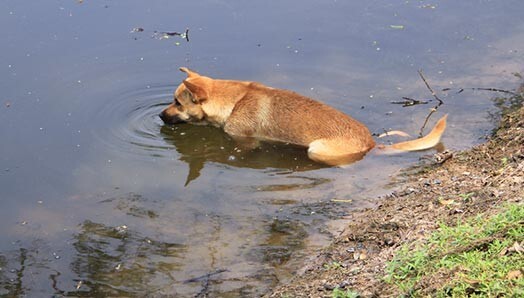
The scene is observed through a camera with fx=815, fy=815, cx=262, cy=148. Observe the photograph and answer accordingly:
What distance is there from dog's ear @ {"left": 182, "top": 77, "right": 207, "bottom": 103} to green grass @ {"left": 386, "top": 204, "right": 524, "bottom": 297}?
4.01 m

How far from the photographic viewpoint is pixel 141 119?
365 inches

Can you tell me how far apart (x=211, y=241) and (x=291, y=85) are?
3.35 metres

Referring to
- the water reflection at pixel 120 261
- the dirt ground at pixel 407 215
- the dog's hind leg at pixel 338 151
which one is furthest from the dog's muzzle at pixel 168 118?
the dirt ground at pixel 407 215

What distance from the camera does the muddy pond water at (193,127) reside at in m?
6.55

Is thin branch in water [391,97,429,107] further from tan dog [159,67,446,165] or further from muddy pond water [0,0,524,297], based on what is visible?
tan dog [159,67,446,165]

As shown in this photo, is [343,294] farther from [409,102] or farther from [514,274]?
[409,102]

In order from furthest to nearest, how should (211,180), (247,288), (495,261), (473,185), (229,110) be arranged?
(229,110) → (211,180) → (473,185) → (247,288) → (495,261)

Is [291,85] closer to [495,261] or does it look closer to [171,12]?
[171,12]

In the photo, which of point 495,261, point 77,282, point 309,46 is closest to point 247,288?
point 77,282

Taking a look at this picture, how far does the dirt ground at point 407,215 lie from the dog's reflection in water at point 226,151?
137 centimetres

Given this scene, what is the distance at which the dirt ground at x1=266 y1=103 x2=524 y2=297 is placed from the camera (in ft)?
18.4

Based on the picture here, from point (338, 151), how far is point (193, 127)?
79.0 inches

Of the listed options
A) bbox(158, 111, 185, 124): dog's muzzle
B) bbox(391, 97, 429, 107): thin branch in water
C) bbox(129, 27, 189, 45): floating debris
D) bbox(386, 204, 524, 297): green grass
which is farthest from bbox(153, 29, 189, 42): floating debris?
bbox(386, 204, 524, 297): green grass

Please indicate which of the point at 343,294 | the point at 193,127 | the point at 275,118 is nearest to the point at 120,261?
the point at 343,294
